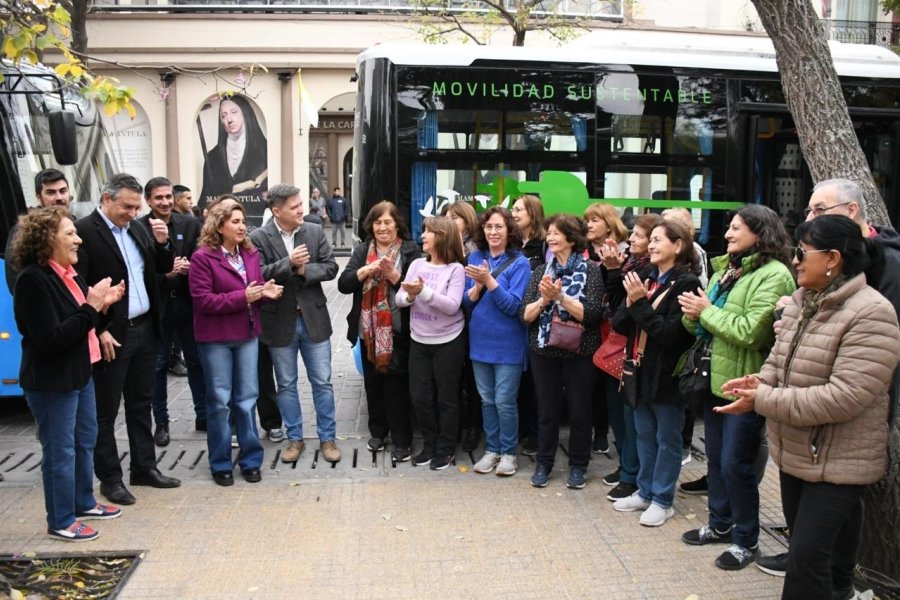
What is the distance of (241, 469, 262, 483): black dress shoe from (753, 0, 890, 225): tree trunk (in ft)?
13.6

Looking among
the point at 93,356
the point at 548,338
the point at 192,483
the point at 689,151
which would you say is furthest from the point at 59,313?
the point at 689,151

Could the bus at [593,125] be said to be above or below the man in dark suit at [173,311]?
above

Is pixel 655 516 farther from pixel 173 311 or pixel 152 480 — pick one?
pixel 173 311

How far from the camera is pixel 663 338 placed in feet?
16.3

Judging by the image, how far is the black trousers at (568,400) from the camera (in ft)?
18.8

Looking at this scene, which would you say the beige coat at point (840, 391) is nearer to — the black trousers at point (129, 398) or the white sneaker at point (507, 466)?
the white sneaker at point (507, 466)

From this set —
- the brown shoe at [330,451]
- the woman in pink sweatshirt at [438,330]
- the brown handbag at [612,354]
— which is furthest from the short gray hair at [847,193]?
the brown shoe at [330,451]

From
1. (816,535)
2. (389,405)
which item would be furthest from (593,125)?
(816,535)

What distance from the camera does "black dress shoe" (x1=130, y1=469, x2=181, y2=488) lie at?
5.82 meters

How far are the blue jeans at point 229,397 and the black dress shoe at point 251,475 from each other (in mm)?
29

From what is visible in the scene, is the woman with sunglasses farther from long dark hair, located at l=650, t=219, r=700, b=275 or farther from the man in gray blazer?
the man in gray blazer

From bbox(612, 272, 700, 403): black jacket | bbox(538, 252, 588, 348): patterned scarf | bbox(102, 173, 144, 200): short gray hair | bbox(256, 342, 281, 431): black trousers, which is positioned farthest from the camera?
bbox(256, 342, 281, 431): black trousers

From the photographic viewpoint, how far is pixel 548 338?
222 inches

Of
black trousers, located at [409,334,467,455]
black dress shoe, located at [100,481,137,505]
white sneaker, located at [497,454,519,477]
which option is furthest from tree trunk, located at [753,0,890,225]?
black dress shoe, located at [100,481,137,505]
